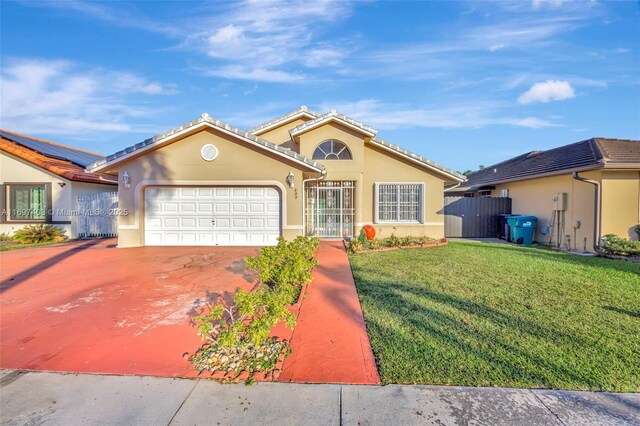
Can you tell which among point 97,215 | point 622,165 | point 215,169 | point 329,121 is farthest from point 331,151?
point 97,215

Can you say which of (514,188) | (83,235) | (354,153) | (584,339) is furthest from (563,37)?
(83,235)

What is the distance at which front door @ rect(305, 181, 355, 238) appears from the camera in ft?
45.4

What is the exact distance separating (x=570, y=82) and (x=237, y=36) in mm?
14784

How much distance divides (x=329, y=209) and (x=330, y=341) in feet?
32.5

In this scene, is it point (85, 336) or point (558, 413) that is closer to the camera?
point (558, 413)

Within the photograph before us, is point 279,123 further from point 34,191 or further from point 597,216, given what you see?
point 597,216

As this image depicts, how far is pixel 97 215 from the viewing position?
15055 mm

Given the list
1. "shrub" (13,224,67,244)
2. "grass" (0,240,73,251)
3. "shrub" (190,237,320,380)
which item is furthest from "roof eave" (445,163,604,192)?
"shrub" (13,224,67,244)

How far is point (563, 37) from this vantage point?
453 inches

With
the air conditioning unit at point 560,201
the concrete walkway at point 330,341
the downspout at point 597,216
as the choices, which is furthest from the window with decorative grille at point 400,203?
the concrete walkway at point 330,341

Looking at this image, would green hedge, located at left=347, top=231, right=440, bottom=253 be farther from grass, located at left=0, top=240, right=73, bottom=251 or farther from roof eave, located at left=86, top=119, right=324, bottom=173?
grass, located at left=0, top=240, right=73, bottom=251

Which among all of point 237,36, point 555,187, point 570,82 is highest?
point 237,36

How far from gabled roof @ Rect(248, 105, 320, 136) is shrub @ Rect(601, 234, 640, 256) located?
12445mm

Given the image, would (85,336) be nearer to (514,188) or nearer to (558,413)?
(558,413)
